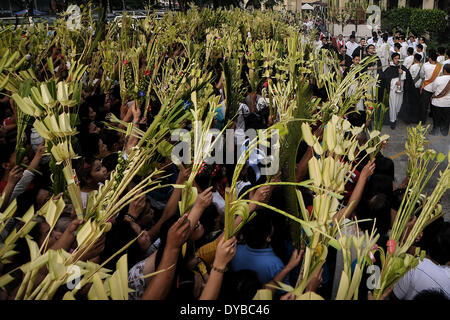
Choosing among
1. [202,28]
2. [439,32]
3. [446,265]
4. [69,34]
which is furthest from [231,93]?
[439,32]

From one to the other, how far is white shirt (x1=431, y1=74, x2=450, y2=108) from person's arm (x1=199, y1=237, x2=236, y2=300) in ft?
18.4

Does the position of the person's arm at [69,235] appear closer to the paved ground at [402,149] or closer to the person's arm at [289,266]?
the person's arm at [289,266]

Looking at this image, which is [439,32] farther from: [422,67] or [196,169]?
[196,169]

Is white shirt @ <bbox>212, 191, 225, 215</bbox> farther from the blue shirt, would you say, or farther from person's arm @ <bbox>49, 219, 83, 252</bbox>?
person's arm @ <bbox>49, 219, 83, 252</bbox>

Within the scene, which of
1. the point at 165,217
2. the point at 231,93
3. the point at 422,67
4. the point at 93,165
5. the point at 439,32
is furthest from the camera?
the point at 439,32

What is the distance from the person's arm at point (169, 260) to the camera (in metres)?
1.45

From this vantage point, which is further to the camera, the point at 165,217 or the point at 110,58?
the point at 110,58

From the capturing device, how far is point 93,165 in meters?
2.51

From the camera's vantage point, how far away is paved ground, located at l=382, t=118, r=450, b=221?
4.36m

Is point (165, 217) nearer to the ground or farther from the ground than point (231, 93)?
nearer to the ground

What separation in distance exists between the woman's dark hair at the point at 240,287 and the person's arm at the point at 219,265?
134mm

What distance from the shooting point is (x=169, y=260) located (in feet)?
4.87

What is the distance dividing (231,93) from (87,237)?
2.47m

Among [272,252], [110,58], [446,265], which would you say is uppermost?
[110,58]
